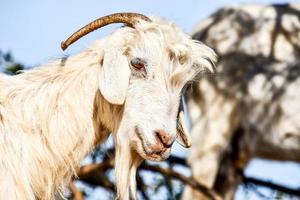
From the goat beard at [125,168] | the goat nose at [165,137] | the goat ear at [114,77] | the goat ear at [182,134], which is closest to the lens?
the goat nose at [165,137]

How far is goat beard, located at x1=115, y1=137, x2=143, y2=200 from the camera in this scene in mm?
3862

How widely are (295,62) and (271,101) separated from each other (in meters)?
0.57

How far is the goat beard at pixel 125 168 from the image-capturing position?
386cm

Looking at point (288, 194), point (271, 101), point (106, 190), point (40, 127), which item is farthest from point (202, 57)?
point (271, 101)

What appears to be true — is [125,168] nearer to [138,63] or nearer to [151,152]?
[151,152]

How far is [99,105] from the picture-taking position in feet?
12.8

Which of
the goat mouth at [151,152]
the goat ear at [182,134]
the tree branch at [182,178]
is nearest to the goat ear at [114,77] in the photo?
the goat mouth at [151,152]

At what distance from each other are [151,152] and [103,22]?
63cm

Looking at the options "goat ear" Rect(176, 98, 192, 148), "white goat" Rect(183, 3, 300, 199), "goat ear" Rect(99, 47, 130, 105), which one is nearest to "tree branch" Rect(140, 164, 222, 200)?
"white goat" Rect(183, 3, 300, 199)

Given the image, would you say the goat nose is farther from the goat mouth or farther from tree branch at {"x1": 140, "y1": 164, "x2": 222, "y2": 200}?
tree branch at {"x1": 140, "y1": 164, "x2": 222, "y2": 200}

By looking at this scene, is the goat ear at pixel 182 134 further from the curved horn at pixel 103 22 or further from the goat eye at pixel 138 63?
the curved horn at pixel 103 22

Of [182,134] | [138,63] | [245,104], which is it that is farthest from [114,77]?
[245,104]

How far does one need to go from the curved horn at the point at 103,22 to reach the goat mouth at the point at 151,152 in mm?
486

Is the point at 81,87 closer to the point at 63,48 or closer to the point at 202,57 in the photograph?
the point at 63,48
